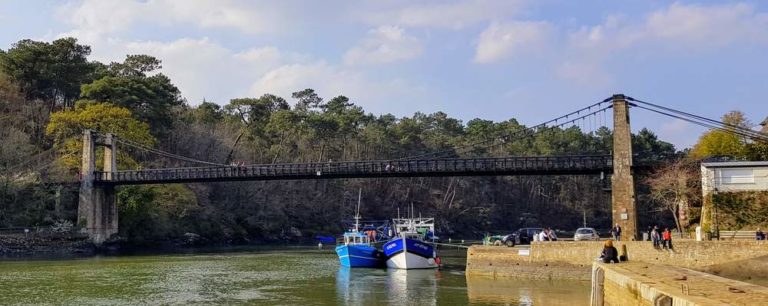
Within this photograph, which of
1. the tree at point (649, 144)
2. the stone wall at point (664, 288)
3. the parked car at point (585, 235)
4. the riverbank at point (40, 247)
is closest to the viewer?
the stone wall at point (664, 288)

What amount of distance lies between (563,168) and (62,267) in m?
37.4

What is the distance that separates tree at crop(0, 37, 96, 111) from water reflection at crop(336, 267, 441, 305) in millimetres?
52903

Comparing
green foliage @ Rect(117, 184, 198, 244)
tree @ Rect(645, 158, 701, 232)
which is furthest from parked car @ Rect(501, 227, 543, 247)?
green foliage @ Rect(117, 184, 198, 244)

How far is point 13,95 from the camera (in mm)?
77875

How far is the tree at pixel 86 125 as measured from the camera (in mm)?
73125

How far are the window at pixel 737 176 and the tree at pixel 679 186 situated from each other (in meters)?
5.43

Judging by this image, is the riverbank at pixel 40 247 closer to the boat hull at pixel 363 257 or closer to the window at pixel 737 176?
the boat hull at pixel 363 257

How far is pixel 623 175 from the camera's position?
4641cm

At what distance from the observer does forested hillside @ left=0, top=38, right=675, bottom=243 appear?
72.8m

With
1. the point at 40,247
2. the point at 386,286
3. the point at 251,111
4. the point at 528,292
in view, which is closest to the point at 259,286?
the point at 386,286

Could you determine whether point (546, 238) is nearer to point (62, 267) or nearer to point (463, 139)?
point (62, 267)

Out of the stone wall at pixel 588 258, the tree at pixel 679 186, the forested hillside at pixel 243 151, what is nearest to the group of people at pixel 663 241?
the stone wall at pixel 588 258

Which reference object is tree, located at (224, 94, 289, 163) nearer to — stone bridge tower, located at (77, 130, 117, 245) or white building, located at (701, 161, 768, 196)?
stone bridge tower, located at (77, 130, 117, 245)

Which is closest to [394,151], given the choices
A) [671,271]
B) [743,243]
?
[743,243]
